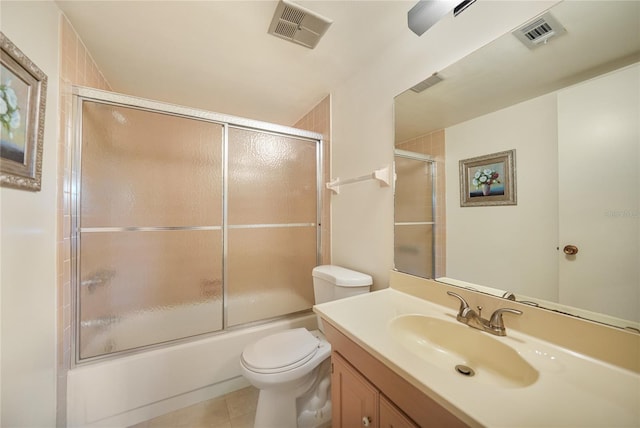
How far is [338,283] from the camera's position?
137cm

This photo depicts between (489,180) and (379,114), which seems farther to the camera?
(379,114)

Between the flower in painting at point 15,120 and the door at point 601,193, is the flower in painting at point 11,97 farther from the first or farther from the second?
the door at point 601,193

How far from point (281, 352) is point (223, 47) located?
1.87m

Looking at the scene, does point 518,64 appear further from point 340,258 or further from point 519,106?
point 340,258

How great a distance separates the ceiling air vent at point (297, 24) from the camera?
1085mm

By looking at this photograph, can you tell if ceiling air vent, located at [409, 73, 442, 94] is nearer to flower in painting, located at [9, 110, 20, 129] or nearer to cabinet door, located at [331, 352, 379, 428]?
cabinet door, located at [331, 352, 379, 428]

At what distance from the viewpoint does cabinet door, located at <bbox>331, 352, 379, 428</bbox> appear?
2.36 ft

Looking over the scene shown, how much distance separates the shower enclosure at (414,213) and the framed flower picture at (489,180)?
17cm

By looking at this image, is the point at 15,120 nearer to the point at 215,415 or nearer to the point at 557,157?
the point at 215,415

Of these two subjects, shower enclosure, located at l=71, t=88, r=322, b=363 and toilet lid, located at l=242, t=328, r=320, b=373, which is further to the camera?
shower enclosure, located at l=71, t=88, r=322, b=363

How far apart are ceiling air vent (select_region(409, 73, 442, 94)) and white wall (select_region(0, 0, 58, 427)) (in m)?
1.68

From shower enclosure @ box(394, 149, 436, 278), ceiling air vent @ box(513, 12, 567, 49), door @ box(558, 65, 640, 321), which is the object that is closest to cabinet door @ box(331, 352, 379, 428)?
shower enclosure @ box(394, 149, 436, 278)

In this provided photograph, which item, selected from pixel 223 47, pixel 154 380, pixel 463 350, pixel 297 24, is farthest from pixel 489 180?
pixel 154 380

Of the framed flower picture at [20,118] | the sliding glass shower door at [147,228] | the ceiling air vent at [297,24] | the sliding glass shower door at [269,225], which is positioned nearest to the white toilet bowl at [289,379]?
the sliding glass shower door at [269,225]
